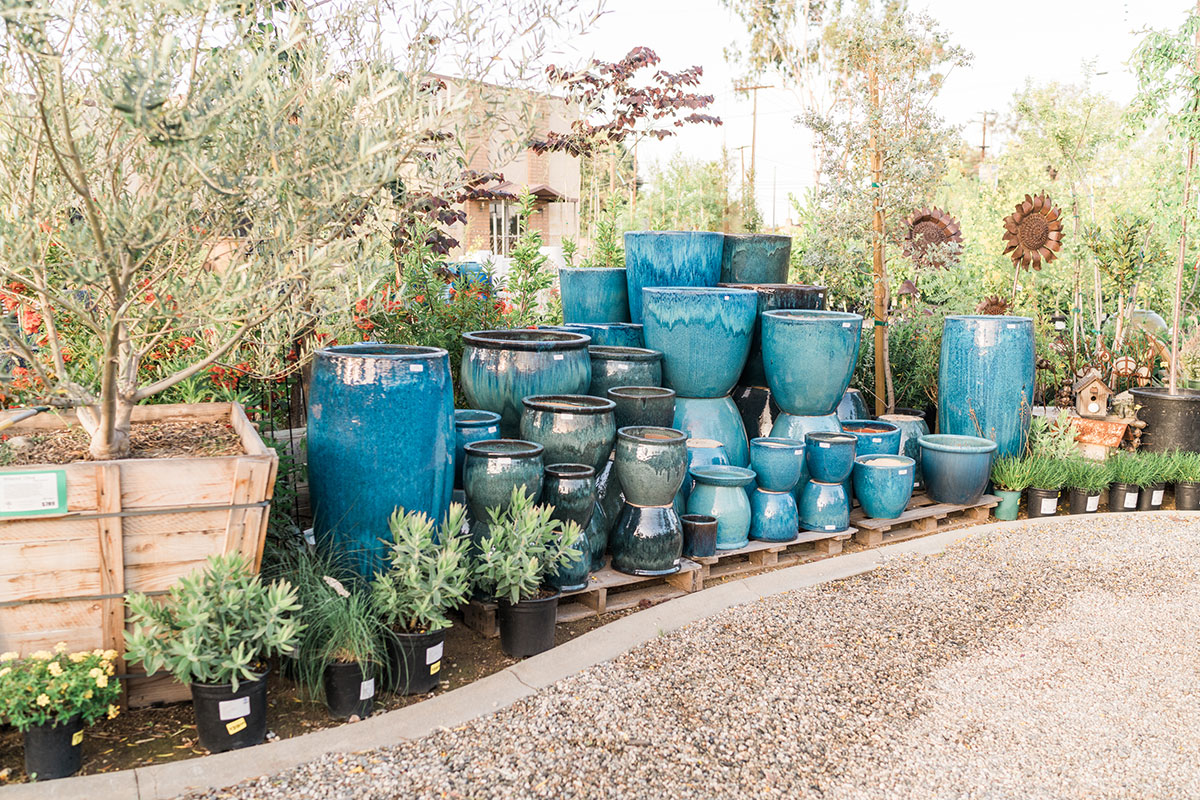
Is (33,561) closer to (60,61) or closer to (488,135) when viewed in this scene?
(60,61)

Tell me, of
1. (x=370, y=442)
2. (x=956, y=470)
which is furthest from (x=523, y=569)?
(x=956, y=470)

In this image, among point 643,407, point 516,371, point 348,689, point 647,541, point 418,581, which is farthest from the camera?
point 643,407

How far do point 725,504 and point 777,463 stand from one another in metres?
0.31

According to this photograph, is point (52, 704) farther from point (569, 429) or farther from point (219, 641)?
point (569, 429)

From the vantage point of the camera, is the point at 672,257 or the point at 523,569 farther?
the point at 672,257

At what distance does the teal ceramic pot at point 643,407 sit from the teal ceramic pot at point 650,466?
225mm

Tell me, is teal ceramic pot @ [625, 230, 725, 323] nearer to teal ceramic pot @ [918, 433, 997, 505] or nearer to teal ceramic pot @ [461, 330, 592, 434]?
teal ceramic pot @ [461, 330, 592, 434]

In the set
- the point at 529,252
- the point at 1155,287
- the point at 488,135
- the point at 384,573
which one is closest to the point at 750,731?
the point at 384,573

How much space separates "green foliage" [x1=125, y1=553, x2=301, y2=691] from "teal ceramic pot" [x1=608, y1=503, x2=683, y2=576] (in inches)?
55.0

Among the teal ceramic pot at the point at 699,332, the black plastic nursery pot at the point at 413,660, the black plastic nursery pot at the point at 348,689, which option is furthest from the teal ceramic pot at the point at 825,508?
the black plastic nursery pot at the point at 348,689

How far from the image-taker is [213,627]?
2.12 m

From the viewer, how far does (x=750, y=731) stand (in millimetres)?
2367

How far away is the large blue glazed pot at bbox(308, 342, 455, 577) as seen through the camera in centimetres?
268

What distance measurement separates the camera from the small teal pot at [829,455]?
3.91 metres
